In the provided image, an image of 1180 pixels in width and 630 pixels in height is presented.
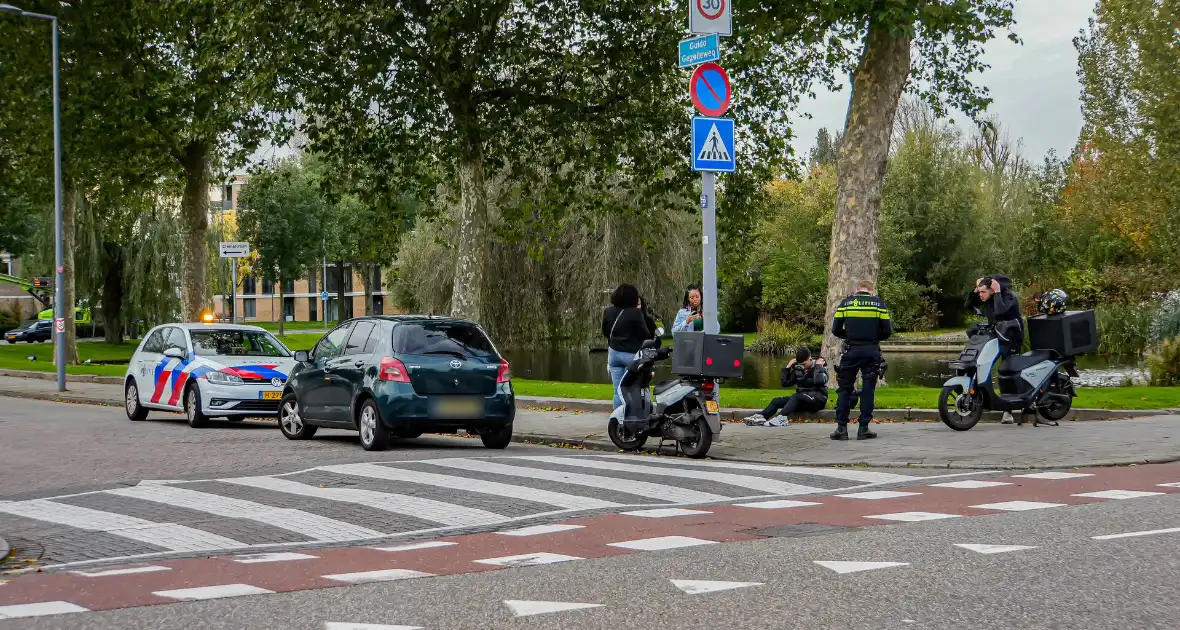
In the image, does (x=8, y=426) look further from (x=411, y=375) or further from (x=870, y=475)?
(x=870, y=475)

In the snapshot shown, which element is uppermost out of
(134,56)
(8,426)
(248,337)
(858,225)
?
(134,56)

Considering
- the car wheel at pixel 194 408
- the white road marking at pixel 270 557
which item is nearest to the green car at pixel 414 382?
the car wheel at pixel 194 408

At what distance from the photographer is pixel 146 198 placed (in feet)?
162

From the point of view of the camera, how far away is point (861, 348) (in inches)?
568

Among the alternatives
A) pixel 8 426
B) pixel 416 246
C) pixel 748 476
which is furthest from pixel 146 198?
pixel 748 476

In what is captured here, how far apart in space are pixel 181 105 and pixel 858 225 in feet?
60.5

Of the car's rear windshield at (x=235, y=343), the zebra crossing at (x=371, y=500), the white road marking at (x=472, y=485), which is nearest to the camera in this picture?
the zebra crossing at (x=371, y=500)

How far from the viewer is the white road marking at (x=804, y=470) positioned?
11500 millimetres

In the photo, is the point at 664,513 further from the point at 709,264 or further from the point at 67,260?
the point at 67,260

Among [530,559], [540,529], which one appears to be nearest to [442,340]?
[540,529]

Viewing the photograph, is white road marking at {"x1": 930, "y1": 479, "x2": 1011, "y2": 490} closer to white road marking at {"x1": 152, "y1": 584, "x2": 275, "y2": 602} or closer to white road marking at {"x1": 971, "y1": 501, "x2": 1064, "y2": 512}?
white road marking at {"x1": 971, "y1": 501, "x2": 1064, "y2": 512}

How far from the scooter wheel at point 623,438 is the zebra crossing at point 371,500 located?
1.26 meters

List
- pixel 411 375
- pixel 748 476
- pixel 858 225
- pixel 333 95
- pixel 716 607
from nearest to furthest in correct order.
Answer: pixel 716 607 → pixel 748 476 → pixel 411 375 → pixel 858 225 → pixel 333 95

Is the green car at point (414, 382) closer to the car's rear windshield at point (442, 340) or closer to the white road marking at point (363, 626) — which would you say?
the car's rear windshield at point (442, 340)
